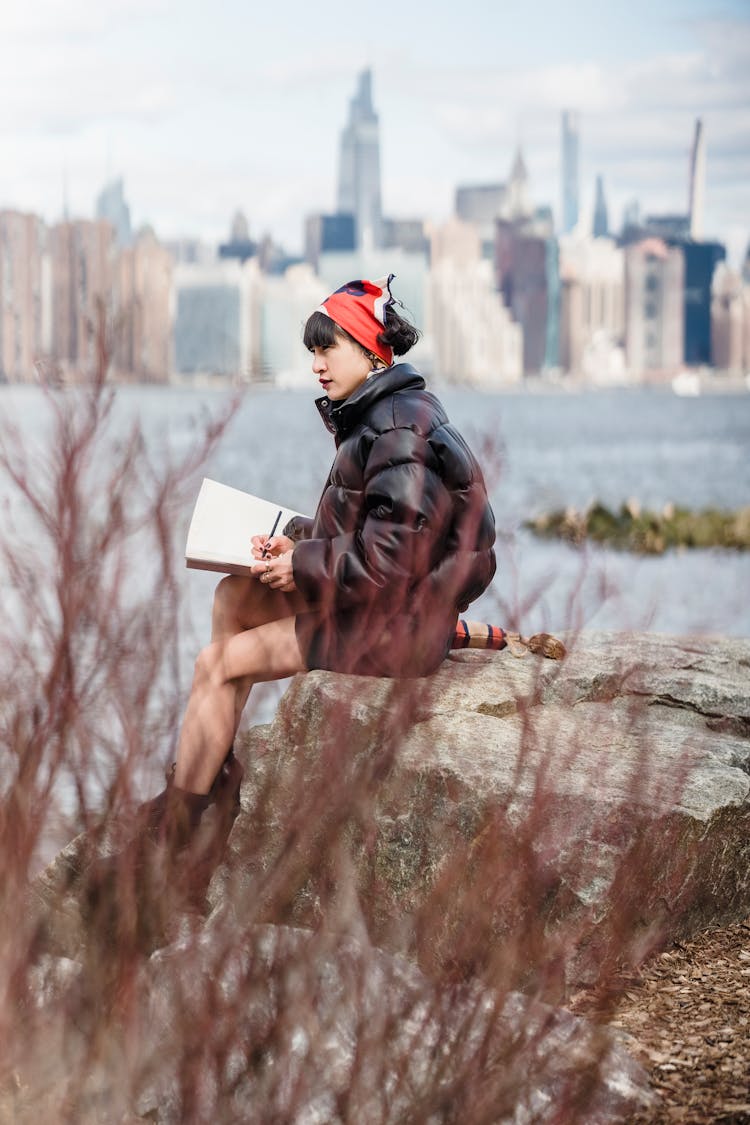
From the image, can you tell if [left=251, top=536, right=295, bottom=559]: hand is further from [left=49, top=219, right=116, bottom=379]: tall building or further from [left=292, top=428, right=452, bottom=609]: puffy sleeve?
[left=49, top=219, right=116, bottom=379]: tall building

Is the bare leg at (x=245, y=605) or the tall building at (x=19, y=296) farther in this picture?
the bare leg at (x=245, y=605)

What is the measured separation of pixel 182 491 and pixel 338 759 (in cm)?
44

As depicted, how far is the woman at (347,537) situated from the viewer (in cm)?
374

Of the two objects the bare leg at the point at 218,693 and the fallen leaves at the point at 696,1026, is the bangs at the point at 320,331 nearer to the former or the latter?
the bare leg at the point at 218,693

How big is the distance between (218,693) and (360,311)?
1.07 meters

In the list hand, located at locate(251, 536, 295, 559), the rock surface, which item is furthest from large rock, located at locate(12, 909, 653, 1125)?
hand, located at locate(251, 536, 295, 559)

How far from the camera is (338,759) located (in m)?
2.00

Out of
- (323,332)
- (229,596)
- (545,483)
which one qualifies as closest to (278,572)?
(229,596)

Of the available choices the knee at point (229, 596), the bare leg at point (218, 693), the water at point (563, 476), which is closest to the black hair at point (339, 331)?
the water at point (563, 476)

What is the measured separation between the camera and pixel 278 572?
391 centimetres

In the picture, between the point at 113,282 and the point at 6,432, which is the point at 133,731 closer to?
the point at 6,432

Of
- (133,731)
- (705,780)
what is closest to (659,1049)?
(705,780)

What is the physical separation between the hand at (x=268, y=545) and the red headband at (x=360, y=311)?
56 centimetres

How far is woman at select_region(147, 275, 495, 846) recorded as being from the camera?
374cm
